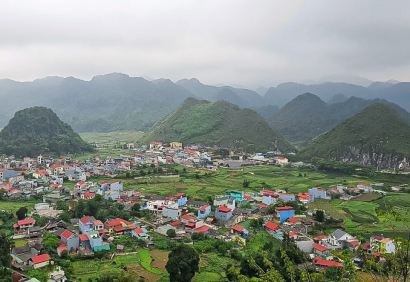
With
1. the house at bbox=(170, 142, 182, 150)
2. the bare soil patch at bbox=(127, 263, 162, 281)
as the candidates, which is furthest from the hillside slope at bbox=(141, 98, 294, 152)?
the bare soil patch at bbox=(127, 263, 162, 281)

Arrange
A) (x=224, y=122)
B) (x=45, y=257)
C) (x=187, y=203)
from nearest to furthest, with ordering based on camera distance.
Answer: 1. (x=45, y=257)
2. (x=187, y=203)
3. (x=224, y=122)

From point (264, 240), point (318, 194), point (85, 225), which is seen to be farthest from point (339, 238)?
point (85, 225)

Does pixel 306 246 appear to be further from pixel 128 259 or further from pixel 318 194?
pixel 318 194

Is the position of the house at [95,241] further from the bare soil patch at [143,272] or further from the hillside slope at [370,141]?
the hillside slope at [370,141]

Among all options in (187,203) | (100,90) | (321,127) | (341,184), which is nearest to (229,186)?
(187,203)

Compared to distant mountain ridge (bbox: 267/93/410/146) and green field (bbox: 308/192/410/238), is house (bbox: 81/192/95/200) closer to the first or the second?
green field (bbox: 308/192/410/238)

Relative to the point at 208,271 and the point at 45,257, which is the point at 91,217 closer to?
the point at 45,257

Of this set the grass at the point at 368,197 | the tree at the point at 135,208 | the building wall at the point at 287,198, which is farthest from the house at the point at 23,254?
the grass at the point at 368,197
